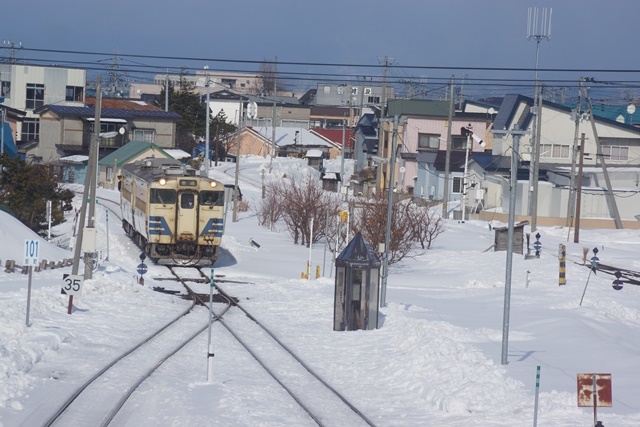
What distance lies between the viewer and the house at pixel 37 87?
7588 centimetres

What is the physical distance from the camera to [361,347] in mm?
17719

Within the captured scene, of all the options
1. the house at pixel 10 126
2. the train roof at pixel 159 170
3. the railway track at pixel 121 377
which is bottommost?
the railway track at pixel 121 377

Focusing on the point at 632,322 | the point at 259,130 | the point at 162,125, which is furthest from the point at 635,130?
the point at 259,130

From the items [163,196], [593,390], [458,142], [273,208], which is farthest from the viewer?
[458,142]

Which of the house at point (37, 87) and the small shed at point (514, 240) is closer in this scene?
the small shed at point (514, 240)

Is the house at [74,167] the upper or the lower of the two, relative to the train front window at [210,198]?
upper

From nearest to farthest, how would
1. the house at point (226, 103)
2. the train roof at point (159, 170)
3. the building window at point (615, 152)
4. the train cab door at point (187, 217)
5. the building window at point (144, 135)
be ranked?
1. the train cab door at point (187, 217)
2. the train roof at point (159, 170)
3. the building window at point (615, 152)
4. the building window at point (144, 135)
5. the house at point (226, 103)

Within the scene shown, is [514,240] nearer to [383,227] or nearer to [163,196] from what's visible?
[383,227]

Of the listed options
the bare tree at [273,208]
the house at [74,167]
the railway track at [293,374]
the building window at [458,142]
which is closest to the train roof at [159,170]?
the railway track at [293,374]

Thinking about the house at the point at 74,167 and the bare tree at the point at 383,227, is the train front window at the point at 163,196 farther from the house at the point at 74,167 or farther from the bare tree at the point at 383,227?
the house at the point at 74,167

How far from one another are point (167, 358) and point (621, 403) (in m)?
7.53

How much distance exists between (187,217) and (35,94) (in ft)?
170

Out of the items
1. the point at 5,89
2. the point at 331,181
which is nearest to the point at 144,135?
the point at 5,89

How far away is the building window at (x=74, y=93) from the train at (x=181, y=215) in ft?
156
